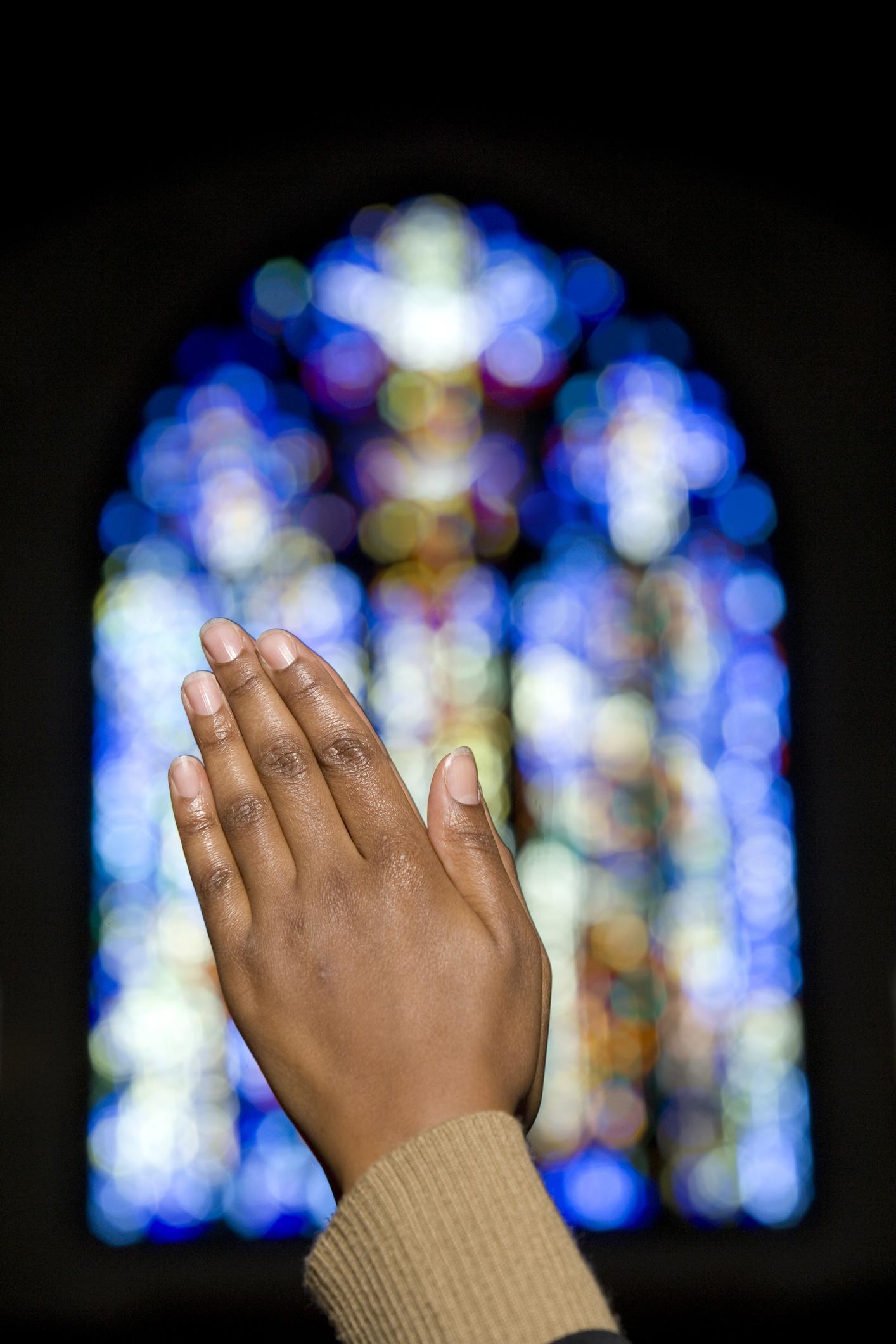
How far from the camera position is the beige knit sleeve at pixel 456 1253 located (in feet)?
1.58

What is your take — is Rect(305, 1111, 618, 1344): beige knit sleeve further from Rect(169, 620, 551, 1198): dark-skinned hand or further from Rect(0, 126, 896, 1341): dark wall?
Rect(0, 126, 896, 1341): dark wall

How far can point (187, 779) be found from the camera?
623 millimetres

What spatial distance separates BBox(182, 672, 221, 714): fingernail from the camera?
61 centimetres

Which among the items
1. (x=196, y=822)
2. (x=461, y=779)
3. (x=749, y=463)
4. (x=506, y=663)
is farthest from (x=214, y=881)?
(x=749, y=463)

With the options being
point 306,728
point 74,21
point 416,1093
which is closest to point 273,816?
point 306,728

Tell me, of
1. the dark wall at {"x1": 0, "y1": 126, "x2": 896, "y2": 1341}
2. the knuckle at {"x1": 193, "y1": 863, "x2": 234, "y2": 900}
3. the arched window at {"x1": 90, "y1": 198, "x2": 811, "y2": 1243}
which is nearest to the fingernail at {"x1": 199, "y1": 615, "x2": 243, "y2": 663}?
the knuckle at {"x1": 193, "y1": 863, "x2": 234, "y2": 900}

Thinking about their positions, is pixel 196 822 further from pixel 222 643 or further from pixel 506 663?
pixel 506 663

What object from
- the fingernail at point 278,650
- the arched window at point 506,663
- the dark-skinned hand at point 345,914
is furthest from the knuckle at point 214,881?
the arched window at point 506,663

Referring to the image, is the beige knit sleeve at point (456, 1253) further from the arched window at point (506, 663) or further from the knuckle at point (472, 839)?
the arched window at point (506, 663)

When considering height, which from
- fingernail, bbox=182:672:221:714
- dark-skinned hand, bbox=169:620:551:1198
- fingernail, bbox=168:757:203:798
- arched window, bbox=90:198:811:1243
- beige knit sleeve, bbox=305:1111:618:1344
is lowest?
beige knit sleeve, bbox=305:1111:618:1344

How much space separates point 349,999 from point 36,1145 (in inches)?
122

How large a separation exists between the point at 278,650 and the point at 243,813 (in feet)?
0.28

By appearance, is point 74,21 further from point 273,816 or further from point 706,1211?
point 706,1211

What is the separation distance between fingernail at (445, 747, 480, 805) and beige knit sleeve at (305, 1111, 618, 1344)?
0.16m
